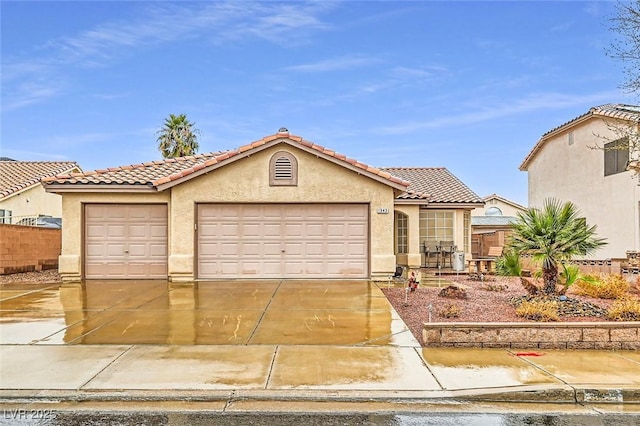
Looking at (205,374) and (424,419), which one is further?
(205,374)

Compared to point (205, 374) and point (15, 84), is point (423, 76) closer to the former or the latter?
point (15, 84)

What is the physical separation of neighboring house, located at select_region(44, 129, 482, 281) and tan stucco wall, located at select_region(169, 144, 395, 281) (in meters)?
0.03

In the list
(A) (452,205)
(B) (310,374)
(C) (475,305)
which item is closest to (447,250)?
(A) (452,205)

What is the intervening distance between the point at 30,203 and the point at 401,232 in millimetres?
21399

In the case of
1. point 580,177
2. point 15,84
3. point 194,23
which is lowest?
point 580,177

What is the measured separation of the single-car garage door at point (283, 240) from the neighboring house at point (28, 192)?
13626 millimetres

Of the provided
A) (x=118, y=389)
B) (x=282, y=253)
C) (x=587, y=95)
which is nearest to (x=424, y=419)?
(x=118, y=389)

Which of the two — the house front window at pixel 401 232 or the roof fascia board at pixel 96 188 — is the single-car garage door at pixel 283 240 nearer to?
the roof fascia board at pixel 96 188

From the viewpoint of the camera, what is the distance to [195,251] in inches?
661

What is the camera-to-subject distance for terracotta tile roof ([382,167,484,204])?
21369 mm

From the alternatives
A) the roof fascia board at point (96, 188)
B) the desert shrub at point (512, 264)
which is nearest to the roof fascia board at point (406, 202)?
the desert shrub at point (512, 264)

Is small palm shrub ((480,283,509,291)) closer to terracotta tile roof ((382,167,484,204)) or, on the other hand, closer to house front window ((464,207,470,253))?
terracotta tile roof ((382,167,484,204))

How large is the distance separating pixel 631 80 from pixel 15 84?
75.7 ft

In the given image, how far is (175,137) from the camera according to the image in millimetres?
41000
